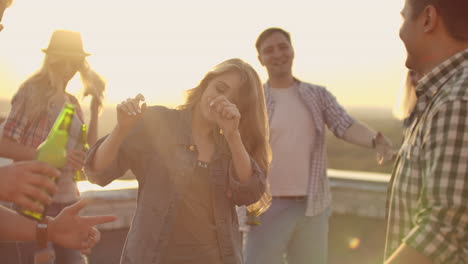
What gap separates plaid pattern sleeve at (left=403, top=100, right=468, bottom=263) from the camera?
1.92 metres

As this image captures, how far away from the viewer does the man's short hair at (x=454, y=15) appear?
2.17 meters

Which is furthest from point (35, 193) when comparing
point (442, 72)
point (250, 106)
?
point (250, 106)

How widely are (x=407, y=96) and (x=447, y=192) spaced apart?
345cm

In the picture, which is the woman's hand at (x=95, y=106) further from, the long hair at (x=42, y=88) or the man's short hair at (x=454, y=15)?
the man's short hair at (x=454, y=15)

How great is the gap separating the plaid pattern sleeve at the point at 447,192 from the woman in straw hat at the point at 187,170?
5.62 feet

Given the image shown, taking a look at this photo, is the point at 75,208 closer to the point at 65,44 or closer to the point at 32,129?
the point at 32,129

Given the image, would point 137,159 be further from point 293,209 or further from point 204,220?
point 293,209

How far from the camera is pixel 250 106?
13.2 feet

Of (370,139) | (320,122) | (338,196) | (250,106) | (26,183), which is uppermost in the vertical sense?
(26,183)

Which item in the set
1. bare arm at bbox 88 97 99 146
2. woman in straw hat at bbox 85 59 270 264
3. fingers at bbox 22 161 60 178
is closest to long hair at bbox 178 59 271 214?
woman in straw hat at bbox 85 59 270 264

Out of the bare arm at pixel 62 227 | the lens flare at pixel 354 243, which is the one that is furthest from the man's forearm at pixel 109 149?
the lens flare at pixel 354 243

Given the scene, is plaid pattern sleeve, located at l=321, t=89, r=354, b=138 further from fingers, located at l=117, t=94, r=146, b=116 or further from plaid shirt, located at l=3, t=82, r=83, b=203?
fingers, located at l=117, t=94, r=146, b=116

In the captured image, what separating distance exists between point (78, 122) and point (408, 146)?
3.39 meters

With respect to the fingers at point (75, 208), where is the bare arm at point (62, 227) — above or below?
below
